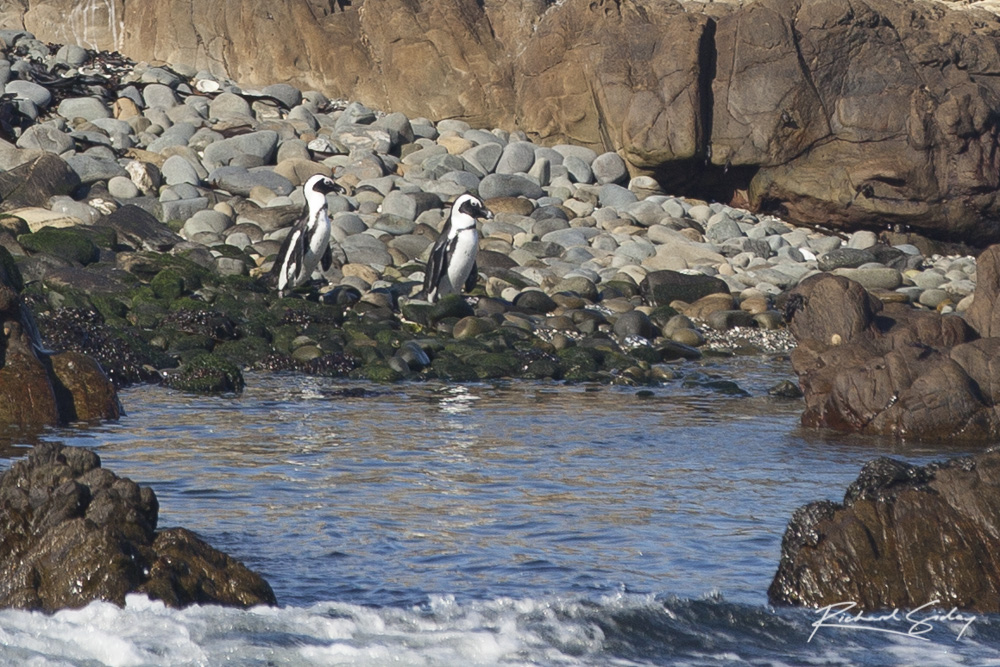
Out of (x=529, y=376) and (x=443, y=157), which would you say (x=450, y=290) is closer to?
(x=529, y=376)

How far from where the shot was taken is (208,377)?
1091cm

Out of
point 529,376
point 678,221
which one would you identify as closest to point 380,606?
point 529,376

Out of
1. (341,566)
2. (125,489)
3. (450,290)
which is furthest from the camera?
(450,290)

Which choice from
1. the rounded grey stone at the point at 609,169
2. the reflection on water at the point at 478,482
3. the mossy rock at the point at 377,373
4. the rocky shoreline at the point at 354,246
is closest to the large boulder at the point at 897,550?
the reflection on water at the point at 478,482

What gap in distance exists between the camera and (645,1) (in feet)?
75.6

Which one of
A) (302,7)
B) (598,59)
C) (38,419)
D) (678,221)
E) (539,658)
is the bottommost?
(539,658)

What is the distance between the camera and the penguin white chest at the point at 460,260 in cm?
1582

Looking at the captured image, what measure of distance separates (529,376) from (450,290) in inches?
140

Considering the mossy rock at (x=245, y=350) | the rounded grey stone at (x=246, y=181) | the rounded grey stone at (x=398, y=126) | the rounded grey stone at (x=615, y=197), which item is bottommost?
the mossy rock at (x=245, y=350)

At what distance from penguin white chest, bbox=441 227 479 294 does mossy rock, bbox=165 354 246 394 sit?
16.0 ft

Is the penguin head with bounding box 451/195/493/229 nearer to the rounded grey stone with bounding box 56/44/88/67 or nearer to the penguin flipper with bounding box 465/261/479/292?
the penguin flipper with bounding box 465/261/479/292

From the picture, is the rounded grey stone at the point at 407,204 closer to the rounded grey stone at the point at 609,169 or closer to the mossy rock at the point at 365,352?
the rounded grey stone at the point at 609,169

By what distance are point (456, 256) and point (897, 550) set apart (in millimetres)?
11265
